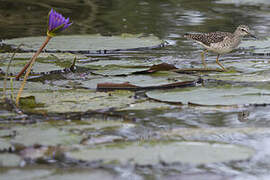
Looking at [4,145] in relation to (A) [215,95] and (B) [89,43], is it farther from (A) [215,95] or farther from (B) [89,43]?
(B) [89,43]

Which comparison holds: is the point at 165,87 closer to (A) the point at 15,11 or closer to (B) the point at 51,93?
(B) the point at 51,93

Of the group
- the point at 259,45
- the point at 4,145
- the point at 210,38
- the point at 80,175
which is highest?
the point at 210,38

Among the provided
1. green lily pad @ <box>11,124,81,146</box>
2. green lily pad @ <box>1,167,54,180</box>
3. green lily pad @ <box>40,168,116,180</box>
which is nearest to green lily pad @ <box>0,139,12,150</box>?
green lily pad @ <box>11,124,81,146</box>

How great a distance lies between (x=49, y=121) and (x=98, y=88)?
3.78 ft

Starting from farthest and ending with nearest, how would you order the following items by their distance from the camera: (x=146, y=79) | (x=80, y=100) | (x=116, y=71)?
(x=116, y=71) → (x=146, y=79) → (x=80, y=100)

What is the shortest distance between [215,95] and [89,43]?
10.4 ft

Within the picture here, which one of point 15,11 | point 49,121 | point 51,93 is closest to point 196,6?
point 15,11

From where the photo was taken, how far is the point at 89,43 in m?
7.23

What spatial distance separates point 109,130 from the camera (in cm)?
357

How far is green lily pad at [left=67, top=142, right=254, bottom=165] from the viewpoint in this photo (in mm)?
2947

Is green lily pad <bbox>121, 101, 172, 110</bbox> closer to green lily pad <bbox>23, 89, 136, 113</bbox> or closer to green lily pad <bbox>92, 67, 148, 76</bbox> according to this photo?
green lily pad <bbox>23, 89, 136, 113</bbox>

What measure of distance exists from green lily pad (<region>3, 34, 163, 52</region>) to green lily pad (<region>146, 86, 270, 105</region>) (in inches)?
96.1

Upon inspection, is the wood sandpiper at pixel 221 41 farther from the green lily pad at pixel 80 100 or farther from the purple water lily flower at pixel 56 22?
the purple water lily flower at pixel 56 22

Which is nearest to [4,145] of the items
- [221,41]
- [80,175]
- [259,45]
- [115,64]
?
[80,175]
